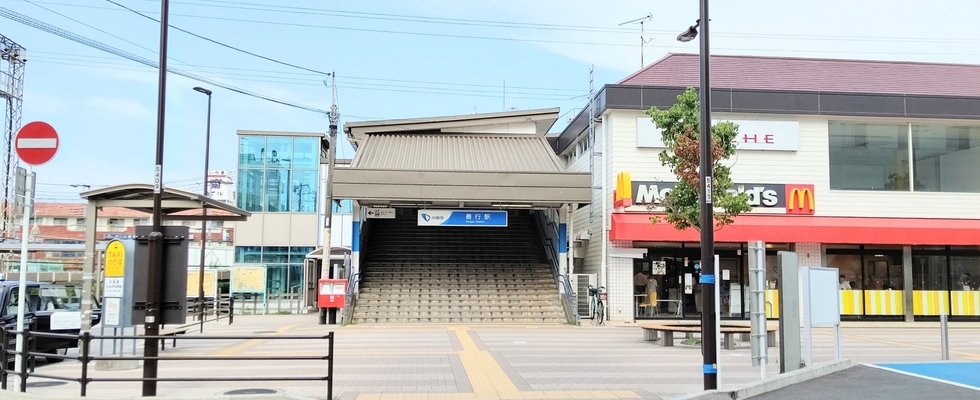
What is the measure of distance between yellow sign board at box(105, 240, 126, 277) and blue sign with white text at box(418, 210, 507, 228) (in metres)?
14.2

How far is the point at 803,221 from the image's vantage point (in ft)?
85.4

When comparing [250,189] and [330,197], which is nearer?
[330,197]

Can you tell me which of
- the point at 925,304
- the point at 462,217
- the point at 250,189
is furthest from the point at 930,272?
the point at 250,189

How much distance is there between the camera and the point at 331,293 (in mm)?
24156

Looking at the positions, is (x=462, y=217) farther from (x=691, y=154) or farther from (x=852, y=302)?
(x=852, y=302)

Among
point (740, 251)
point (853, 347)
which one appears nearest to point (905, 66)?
point (740, 251)

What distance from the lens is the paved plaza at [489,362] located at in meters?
11.3

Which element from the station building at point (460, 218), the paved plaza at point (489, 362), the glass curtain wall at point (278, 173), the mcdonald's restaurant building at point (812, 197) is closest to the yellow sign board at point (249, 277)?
the station building at point (460, 218)

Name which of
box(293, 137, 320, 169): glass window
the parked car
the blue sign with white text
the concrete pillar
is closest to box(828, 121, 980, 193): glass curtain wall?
the concrete pillar

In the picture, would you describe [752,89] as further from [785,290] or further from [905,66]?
[785,290]

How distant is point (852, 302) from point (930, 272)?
3271mm

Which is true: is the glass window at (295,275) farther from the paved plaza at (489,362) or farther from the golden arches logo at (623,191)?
the golden arches logo at (623,191)

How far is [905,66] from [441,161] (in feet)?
62.9

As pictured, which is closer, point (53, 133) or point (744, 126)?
point (53, 133)
